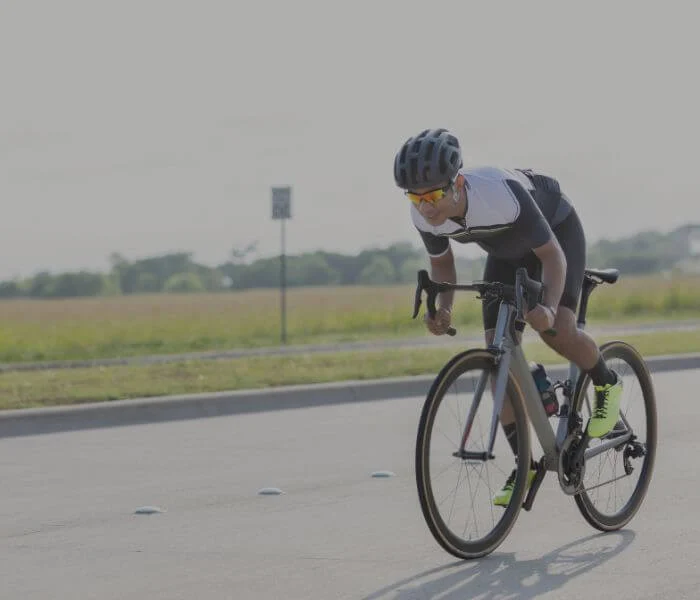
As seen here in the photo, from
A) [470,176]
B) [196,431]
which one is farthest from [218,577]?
[196,431]

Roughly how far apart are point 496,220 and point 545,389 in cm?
81

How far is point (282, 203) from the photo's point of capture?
25203 mm

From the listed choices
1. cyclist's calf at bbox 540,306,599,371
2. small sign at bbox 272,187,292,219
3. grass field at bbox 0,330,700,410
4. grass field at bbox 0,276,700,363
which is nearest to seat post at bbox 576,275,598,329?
cyclist's calf at bbox 540,306,599,371

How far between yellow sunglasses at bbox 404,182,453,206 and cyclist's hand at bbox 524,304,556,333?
0.57 metres

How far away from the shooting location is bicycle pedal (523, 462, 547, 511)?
673 cm

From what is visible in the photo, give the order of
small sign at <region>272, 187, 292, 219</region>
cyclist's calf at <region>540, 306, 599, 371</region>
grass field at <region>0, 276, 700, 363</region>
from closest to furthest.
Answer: cyclist's calf at <region>540, 306, 599, 371</region>
small sign at <region>272, 187, 292, 219</region>
grass field at <region>0, 276, 700, 363</region>

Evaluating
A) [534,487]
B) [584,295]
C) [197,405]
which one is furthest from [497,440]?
[197,405]

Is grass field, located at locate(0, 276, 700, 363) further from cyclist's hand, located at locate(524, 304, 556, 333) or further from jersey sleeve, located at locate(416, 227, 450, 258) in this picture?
cyclist's hand, located at locate(524, 304, 556, 333)

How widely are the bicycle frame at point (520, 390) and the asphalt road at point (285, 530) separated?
425mm

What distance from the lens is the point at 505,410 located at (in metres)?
6.66

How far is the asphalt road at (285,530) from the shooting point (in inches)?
241

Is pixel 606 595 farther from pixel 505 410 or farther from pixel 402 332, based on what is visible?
pixel 402 332

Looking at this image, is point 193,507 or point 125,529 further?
point 193,507

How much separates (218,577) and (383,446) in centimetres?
446
